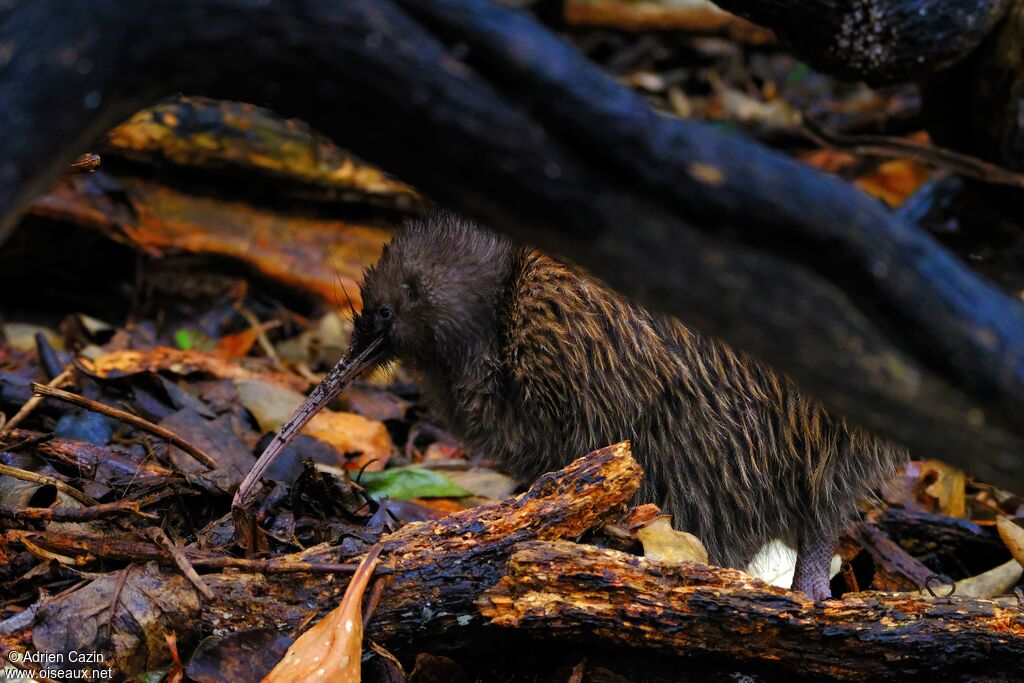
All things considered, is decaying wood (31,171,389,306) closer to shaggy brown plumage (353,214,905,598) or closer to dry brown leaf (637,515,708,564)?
shaggy brown plumage (353,214,905,598)

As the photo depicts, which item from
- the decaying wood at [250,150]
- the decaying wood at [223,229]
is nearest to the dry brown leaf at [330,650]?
the decaying wood at [223,229]

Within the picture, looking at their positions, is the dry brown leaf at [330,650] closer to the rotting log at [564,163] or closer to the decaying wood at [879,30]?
the rotting log at [564,163]

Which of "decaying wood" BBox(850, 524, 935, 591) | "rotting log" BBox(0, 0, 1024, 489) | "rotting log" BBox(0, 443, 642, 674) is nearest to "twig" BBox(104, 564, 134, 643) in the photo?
"rotting log" BBox(0, 443, 642, 674)

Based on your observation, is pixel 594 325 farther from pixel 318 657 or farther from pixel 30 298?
pixel 30 298

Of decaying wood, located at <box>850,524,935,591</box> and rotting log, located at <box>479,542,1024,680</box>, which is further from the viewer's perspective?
decaying wood, located at <box>850,524,935,591</box>

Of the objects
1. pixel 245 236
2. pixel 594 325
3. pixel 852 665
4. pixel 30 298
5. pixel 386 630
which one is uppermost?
pixel 594 325

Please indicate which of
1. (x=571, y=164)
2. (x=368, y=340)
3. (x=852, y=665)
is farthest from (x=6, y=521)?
(x=852, y=665)

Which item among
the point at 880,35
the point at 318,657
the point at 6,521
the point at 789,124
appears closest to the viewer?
the point at 318,657
